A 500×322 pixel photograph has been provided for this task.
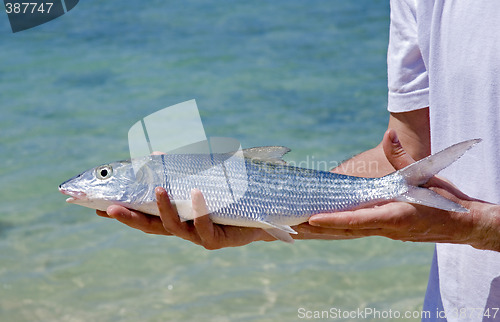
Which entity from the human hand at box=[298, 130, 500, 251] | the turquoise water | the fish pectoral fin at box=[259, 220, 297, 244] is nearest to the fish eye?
the fish pectoral fin at box=[259, 220, 297, 244]

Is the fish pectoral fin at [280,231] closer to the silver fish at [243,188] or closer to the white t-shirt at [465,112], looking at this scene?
the silver fish at [243,188]

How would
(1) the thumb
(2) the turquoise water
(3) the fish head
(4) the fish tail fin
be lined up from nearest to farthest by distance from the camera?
(4) the fish tail fin, (1) the thumb, (3) the fish head, (2) the turquoise water

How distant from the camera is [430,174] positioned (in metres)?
2.21

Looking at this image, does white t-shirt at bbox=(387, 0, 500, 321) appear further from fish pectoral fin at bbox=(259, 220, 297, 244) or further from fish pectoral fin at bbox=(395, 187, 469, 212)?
fish pectoral fin at bbox=(259, 220, 297, 244)

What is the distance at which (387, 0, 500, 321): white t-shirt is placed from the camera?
2.17 metres

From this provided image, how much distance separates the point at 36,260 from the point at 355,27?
347 inches

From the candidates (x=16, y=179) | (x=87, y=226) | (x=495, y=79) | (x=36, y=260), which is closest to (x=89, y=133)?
(x=16, y=179)

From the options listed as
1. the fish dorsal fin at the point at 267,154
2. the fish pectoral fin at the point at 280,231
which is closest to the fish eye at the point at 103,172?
the fish dorsal fin at the point at 267,154

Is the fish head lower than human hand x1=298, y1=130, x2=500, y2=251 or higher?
higher

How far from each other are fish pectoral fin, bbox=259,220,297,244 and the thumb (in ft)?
1.46

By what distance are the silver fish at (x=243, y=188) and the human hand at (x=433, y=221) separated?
133 millimetres

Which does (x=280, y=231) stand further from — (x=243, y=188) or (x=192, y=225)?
(x=192, y=225)

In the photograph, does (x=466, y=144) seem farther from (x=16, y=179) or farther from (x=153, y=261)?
(x=16, y=179)

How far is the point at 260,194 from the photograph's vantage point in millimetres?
2512
